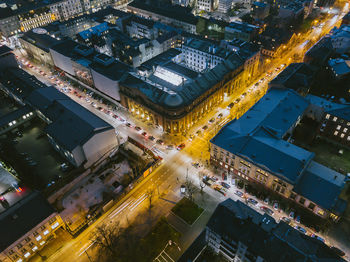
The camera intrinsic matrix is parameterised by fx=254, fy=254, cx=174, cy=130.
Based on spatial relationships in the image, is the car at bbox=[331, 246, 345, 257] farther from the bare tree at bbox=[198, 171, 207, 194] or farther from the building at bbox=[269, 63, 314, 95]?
the building at bbox=[269, 63, 314, 95]

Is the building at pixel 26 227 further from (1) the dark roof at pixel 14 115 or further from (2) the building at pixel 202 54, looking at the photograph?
(2) the building at pixel 202 54

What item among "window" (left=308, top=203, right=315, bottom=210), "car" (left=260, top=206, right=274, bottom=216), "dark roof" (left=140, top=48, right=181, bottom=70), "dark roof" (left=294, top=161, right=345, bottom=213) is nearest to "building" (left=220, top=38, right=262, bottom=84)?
"dark roof" (left=140, top=48, right=181, bottom=70)

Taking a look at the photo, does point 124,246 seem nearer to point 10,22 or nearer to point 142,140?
point 142,140

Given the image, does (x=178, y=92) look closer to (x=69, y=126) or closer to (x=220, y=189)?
(x=220, y=189)

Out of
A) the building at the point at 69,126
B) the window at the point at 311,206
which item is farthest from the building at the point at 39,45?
the window at the point at 311,206

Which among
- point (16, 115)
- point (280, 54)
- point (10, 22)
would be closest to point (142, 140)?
point (16, 115)

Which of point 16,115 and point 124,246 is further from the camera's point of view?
point 16,115
